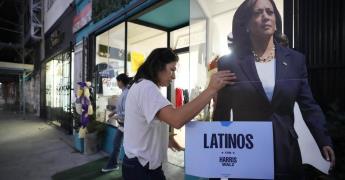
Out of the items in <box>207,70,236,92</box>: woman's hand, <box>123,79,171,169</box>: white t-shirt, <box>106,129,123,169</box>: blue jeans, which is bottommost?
<box>106,129,123,169</box>: blue jeans

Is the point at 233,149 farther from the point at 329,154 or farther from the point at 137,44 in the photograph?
the point at 137,44

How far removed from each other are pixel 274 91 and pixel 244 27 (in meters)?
0.55

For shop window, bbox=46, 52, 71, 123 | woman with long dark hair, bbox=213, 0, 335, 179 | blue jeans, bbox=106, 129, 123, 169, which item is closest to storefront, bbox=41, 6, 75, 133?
shop window, bbox=46, 52, 71, 123

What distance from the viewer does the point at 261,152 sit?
1.67 meters

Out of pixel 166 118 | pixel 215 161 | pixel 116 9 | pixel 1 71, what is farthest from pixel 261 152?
pixel 1 71

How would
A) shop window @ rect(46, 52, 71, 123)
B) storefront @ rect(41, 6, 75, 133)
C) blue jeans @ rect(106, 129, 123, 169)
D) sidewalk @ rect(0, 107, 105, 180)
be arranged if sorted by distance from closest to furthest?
1. blue jeans @ rect(106, 129, 123, 169)
2. sidewalk @ rect(0, 107, 105, 180)
3. storefront @ rect(41, 6, 75, 133)
4. shop window @ rect(46, 52, 71, 123)

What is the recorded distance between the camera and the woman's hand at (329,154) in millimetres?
1701

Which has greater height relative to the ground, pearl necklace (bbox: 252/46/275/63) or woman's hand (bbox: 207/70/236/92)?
pearl necklace (bbox: 252/46/275/63)

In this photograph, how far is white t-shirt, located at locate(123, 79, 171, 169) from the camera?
156 centimetres

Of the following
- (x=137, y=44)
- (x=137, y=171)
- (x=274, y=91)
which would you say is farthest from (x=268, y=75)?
(x=137, y=44)

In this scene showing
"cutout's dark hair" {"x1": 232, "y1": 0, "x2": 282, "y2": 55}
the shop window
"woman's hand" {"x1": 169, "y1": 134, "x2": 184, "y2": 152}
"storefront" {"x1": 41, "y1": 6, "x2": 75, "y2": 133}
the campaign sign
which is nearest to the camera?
the campaign sign

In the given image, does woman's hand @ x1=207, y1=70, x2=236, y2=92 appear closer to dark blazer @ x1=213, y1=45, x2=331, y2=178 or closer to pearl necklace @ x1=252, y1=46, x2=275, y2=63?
dark blazer @ x1=213, y1=45, x2=331, y2=178

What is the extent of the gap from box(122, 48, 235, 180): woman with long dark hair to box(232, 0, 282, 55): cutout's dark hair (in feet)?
1.16

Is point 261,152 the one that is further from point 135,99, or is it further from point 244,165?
point 135,99
